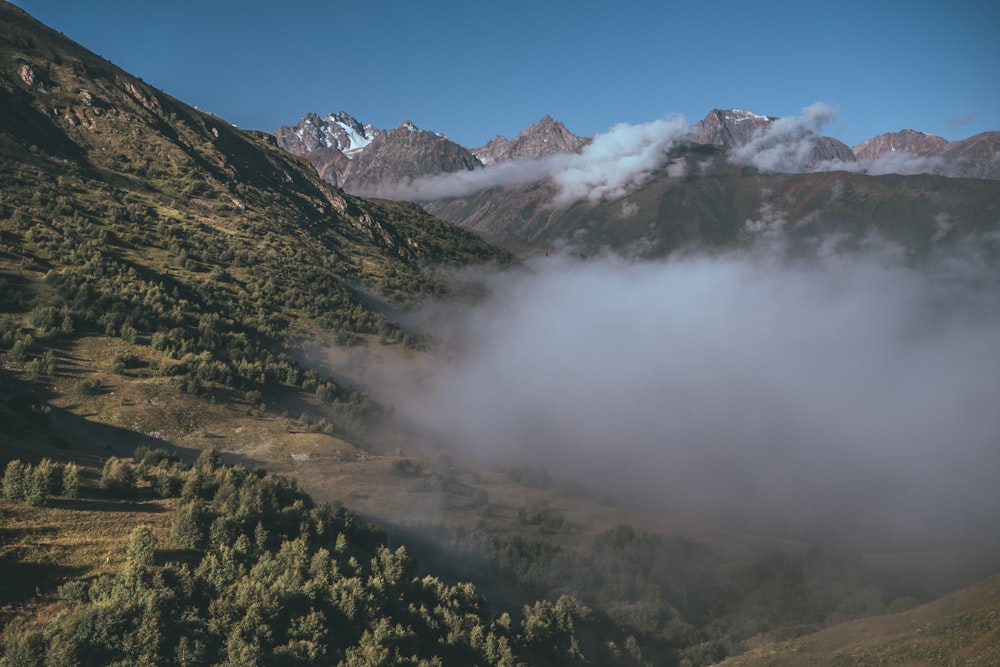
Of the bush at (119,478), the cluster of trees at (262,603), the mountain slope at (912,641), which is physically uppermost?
the bush at (119,478)

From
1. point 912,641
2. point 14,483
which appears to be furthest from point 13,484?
point 912,641

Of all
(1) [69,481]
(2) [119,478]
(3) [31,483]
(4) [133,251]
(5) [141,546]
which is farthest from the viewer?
(4) [133,251]

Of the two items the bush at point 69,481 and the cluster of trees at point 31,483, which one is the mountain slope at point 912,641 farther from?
the cluster of trees at point 31,483

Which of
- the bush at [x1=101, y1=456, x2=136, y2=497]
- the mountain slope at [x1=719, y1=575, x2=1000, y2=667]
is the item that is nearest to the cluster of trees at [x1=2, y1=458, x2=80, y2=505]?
the bush at [x1=101, y1=456, x2=136, y2=497]

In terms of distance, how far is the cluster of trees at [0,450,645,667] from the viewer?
33.1 m

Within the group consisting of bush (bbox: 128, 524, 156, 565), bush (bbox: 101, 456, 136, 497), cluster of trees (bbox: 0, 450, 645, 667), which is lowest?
cluster of trees (bbox: 0, 450, 645, 667)

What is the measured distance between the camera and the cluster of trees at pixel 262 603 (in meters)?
33.1

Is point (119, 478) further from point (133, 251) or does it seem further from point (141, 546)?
point (133, 251)

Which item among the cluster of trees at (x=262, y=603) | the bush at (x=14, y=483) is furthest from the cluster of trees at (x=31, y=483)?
the cluster of trees at (x=262, y=603)

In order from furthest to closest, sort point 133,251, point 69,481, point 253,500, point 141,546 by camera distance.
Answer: point 133,251 < point 253,500 < point 69,481 < point 141,546

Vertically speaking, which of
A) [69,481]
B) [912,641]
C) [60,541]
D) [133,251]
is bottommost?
[912,641]

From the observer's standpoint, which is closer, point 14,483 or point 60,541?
point 60,541

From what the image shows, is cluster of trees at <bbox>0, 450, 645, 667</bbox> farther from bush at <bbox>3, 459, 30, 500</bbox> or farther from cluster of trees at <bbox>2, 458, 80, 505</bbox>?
bush at <bbox>3, 459, 30, 500</bbox>

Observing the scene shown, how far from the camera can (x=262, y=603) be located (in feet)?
129
